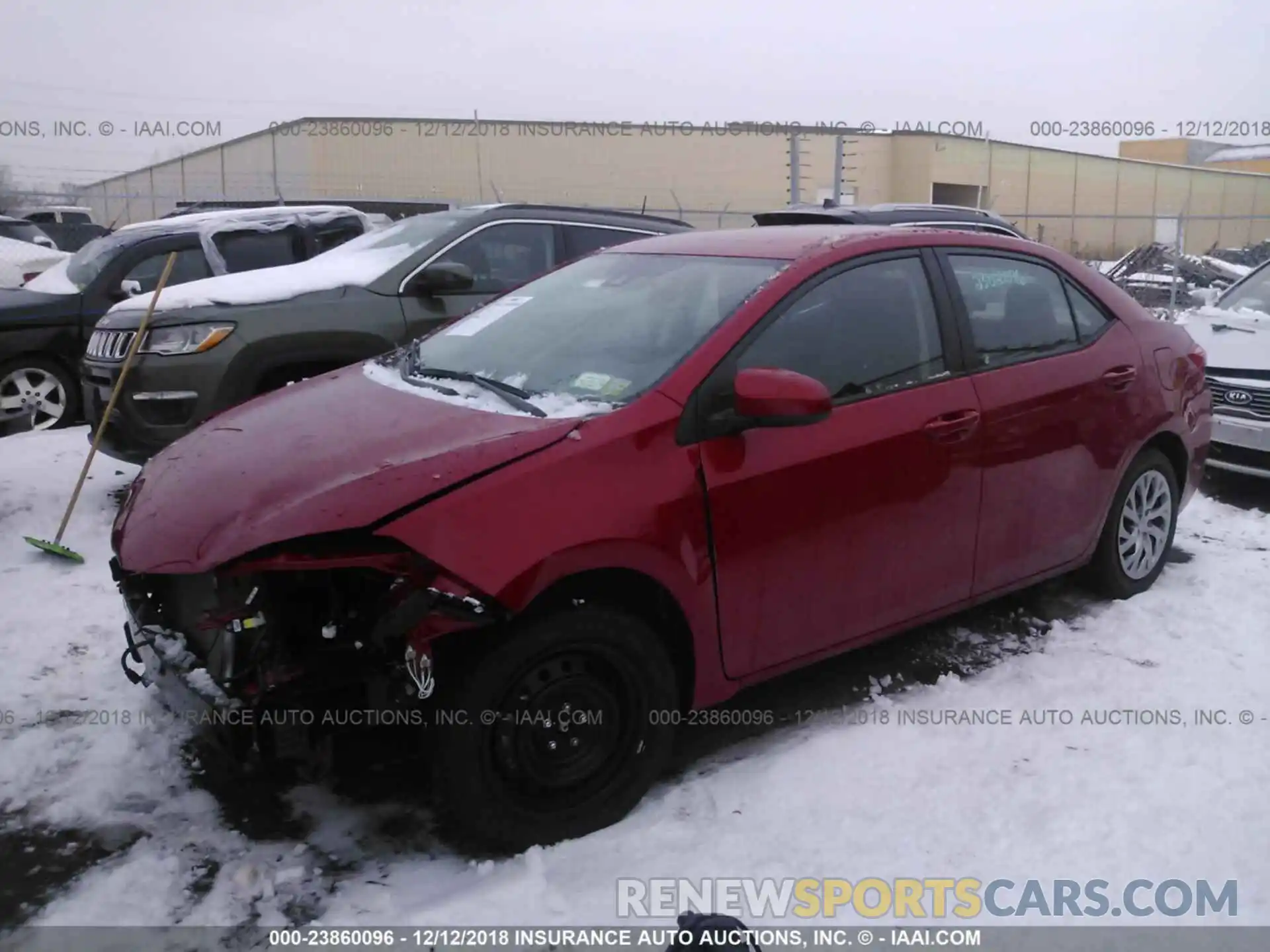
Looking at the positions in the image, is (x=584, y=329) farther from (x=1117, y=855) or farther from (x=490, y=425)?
(x=1117, y=855)

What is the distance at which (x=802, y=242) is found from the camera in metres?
3.80

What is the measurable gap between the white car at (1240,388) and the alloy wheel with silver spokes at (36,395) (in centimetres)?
803

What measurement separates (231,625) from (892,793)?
196 centimetres

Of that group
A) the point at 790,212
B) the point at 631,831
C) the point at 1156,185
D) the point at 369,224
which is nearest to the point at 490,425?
the point at 631,831

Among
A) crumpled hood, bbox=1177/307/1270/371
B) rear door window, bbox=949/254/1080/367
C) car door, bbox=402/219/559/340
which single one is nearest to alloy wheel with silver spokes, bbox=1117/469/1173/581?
rear door window, bbox=949/254/1080/367

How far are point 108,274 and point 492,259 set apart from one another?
3592mm

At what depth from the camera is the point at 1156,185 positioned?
38562 millimetres

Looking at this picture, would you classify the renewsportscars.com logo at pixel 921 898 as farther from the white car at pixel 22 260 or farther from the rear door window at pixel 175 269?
the white car at pixel 22 260

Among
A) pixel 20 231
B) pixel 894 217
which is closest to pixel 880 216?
pixel 894 217

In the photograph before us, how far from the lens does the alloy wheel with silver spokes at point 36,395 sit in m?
7.86

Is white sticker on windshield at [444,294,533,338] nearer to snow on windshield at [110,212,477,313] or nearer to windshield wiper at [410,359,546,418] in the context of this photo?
windshield wiper at [410,359,546,418]

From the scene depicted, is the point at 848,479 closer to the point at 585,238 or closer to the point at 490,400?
the point at 490,400

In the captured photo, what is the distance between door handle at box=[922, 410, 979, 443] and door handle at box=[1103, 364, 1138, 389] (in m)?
0.95

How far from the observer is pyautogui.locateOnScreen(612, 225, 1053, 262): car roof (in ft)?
12.3
